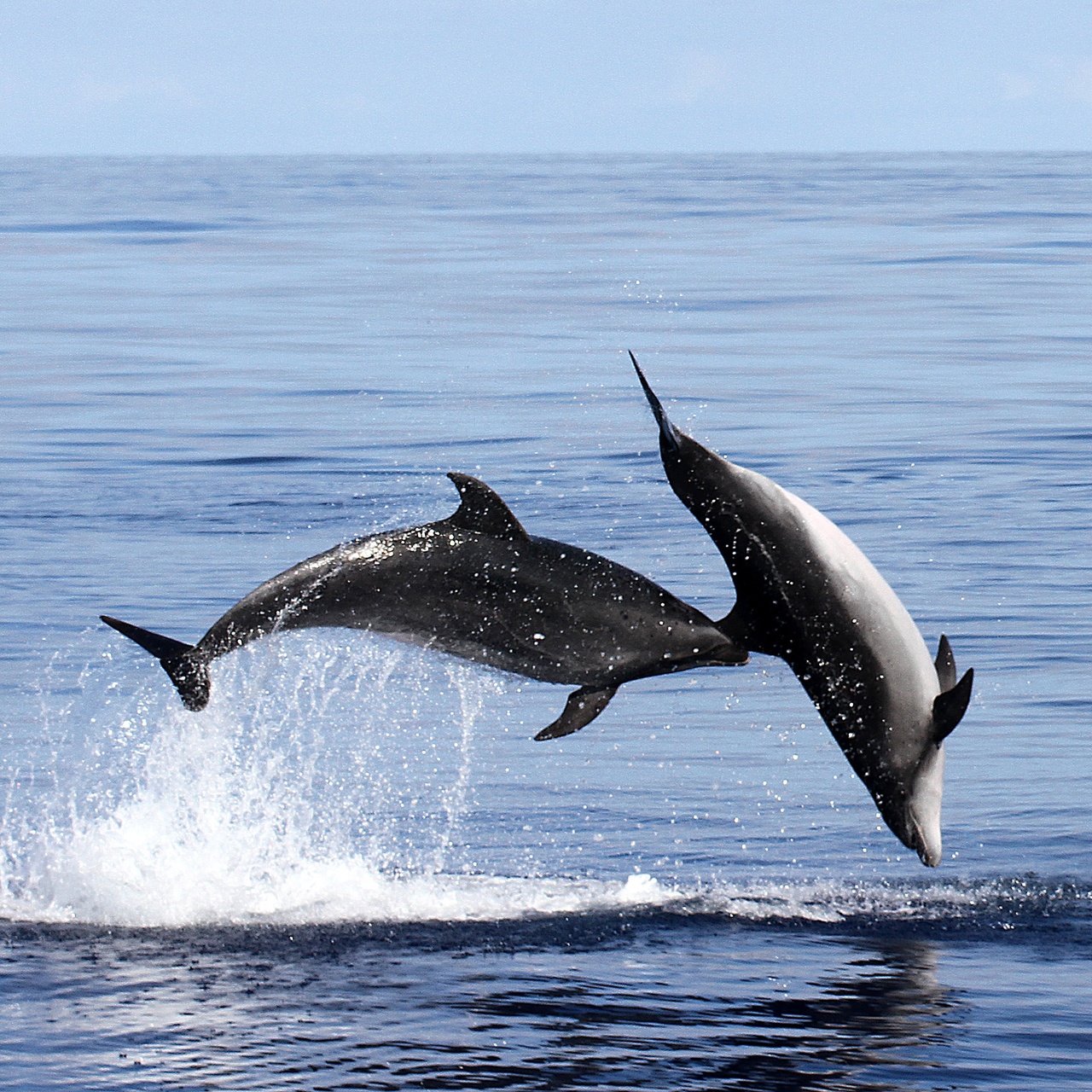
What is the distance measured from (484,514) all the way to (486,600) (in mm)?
349

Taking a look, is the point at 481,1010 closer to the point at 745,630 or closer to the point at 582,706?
the point at 582,706

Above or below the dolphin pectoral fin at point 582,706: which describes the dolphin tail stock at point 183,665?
above

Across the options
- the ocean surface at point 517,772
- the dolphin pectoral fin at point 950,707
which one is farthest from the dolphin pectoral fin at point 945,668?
the ocean surface at point 517,772

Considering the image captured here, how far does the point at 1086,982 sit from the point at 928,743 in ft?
3.60

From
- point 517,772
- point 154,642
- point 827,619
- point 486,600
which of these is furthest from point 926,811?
point 517,772

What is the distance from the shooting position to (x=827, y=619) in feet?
29.5

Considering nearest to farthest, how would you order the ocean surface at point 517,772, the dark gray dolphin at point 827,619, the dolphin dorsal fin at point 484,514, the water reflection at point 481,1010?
the water reflection at point 481,1010
the ocean surface at point 517,772
the dark gray dolphin at point 827,619
the dolphin dorsal fin at point 484,514

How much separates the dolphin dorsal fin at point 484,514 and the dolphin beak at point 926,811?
6.10 ft

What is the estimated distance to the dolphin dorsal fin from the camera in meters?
9.34

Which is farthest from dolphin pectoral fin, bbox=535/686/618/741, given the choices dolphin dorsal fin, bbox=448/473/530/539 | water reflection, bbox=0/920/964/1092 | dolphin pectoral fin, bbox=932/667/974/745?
dolphin pectoral fin, bbox=932/667/974/745

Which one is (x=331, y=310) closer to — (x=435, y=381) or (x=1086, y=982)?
(x=435, y=381)

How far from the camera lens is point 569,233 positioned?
71.5 meters

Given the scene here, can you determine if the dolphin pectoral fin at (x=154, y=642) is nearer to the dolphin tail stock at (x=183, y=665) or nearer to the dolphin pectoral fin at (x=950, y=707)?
the dolphin tail stock at (x=183, y=665)

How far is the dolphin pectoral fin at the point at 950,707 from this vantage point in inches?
344
